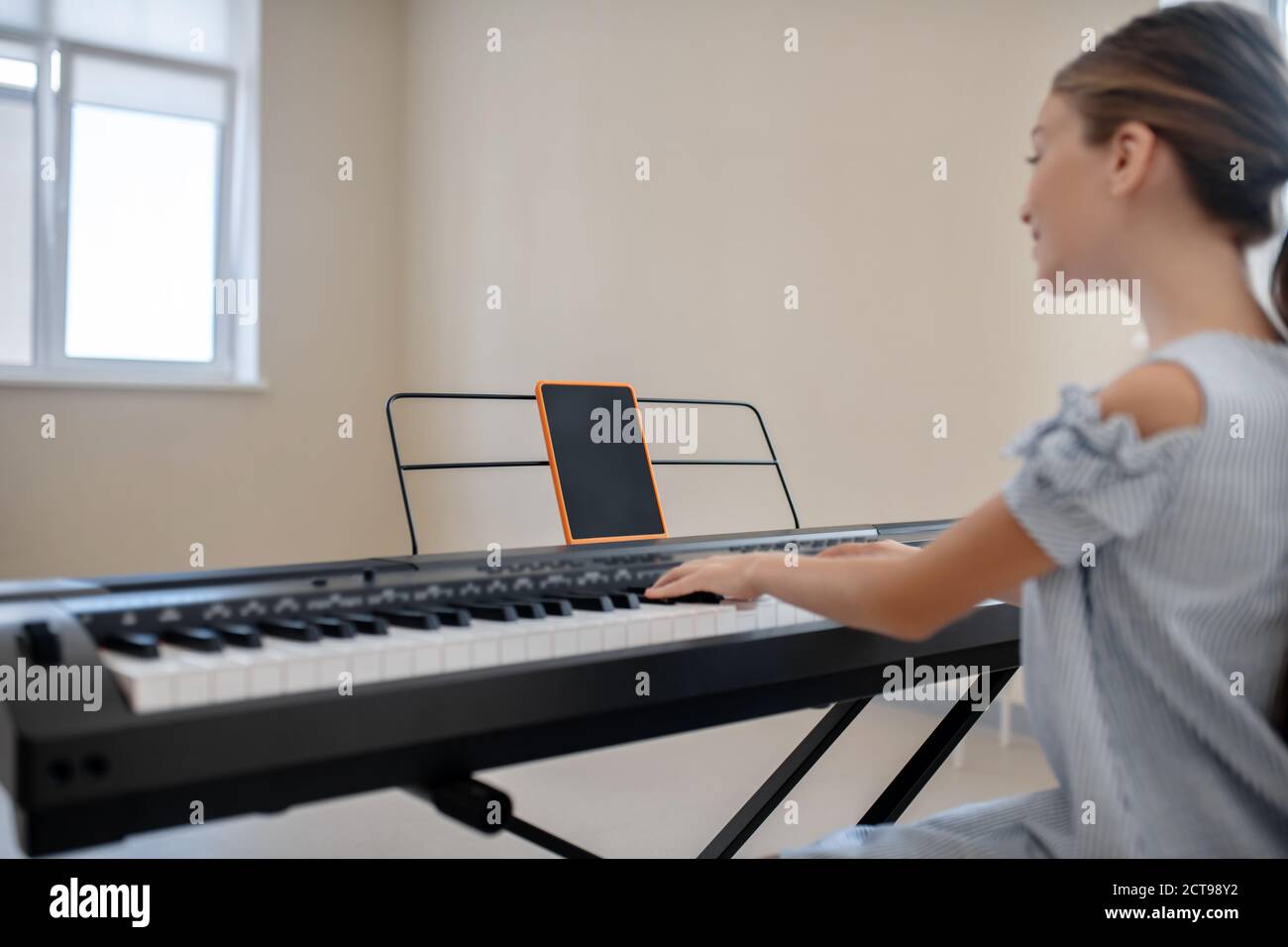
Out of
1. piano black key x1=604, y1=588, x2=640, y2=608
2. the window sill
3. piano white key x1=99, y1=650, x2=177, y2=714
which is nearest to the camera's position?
piano white key x1=99, y1=650, x2=177, y2=714

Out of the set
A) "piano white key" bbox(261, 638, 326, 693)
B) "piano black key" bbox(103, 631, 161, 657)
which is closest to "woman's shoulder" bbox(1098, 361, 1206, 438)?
"piano white key" bbox(261, 638, 326, 693)

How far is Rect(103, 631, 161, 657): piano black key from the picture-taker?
82 centimetres

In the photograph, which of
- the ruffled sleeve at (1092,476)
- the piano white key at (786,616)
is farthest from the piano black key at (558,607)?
the ruffled sleeve at (1092,476)

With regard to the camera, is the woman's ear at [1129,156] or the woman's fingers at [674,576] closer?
the woman's ear at [1129,156]

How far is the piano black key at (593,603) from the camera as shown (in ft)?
3.55

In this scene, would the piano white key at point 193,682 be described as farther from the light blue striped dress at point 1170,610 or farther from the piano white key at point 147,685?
the light blue striped dress at point 1170,610

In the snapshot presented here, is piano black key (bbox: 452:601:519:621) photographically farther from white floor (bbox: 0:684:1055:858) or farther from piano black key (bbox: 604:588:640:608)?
white floor (bbox: 0:684:1055:858)

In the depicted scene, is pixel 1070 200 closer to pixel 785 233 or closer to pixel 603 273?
pixel 785 233

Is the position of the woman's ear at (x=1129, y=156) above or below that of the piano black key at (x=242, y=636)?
above

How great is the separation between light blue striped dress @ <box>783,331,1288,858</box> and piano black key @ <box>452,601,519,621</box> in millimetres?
354

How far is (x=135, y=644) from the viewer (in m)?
0.83

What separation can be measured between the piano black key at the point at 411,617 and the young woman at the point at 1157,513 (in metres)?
0.39
